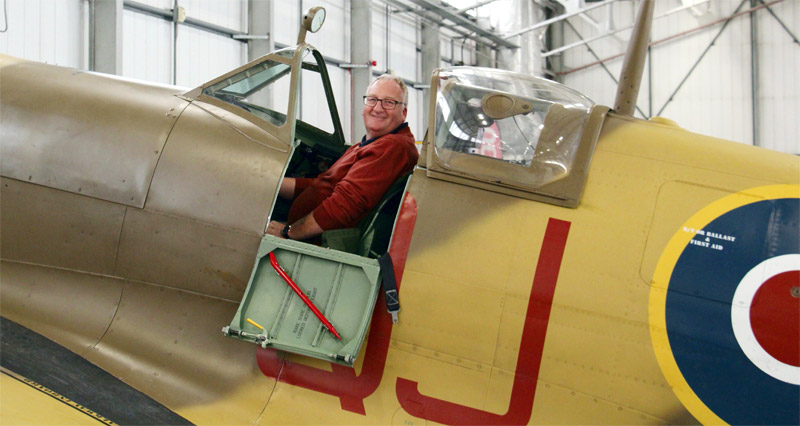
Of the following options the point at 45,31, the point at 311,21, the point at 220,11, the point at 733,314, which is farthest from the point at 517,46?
the point at 733,314

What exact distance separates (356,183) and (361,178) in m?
0.04

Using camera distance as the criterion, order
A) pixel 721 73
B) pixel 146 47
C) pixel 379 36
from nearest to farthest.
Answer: pixel 146 47, pixel 379 36, pixel 721 73

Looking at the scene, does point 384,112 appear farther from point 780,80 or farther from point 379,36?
point 780,80

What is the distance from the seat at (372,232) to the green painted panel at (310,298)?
27cm

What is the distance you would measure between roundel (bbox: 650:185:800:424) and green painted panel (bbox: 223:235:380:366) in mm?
1239

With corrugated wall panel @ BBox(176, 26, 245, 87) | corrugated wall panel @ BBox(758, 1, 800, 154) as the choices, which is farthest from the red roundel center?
corrugated wall panel @ BBox(758, 1, 800, 154)

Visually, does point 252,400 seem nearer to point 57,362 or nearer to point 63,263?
point 57,362

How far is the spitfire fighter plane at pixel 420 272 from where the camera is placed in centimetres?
268

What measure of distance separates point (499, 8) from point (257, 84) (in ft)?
54.9

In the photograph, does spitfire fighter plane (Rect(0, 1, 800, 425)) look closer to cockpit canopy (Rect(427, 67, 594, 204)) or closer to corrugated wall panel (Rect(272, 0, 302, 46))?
cockpit canopy (Rect(427, 67, 594, 204))

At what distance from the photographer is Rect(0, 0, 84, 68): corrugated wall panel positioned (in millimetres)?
6996

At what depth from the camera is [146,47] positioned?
A: 894 cm

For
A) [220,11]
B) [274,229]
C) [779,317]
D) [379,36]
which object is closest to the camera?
[779,317]

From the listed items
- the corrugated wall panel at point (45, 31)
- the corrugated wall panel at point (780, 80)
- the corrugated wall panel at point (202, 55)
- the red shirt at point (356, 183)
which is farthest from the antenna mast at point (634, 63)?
the corrugated wall panel at point (780, 80)
